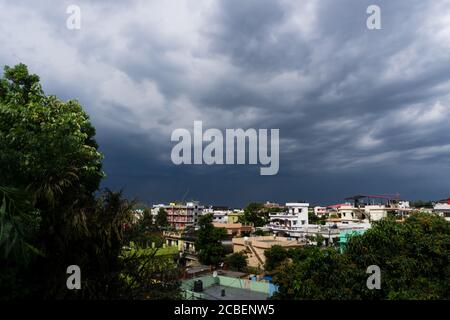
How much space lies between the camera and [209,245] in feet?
105

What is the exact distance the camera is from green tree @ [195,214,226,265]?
32.0 meters

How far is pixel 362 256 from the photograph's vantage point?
11219mm

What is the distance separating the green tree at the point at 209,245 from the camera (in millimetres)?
31969

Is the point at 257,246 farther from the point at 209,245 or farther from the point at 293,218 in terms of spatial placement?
the point at 293,218

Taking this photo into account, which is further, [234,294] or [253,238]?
[253,238]

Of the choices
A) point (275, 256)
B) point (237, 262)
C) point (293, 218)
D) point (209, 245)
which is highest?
point (293, 218)

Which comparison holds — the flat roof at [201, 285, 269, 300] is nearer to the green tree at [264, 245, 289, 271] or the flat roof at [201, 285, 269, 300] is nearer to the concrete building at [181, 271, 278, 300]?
the concrete building at [181, 271, 278, 300]

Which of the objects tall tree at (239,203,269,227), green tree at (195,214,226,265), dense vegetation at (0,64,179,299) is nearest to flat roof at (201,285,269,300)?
dense vegetation at (0,64,179,299)

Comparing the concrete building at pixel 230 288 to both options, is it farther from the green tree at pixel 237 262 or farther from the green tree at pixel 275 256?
the green tree at pixel 237 262

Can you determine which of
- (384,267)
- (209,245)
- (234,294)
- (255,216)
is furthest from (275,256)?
(255,216)

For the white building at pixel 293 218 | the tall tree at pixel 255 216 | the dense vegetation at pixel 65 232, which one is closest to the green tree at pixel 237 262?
the white building at pixel 293 218

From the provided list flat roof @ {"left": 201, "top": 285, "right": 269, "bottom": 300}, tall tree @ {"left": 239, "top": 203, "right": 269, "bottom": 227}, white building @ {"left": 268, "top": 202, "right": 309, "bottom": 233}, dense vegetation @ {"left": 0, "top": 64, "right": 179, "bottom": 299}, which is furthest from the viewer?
tall tree @ {"left": 239, "top": 203, "right": 269, "bottom": 227}
